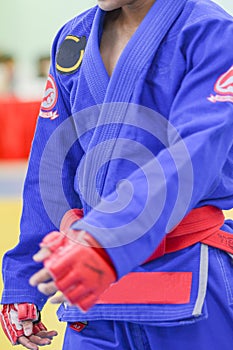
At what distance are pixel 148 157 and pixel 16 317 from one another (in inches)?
15.1

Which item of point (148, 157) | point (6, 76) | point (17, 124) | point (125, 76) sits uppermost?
point (125, 76)

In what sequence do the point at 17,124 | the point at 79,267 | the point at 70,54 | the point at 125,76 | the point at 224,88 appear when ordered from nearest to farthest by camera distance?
the point at 79,267 < the point at 224,88 < the point at 125,76 < the point at 70,54 < the point at 17,124

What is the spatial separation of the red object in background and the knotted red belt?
3659 millimetres

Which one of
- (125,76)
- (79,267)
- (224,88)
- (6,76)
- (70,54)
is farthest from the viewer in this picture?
(6,76)

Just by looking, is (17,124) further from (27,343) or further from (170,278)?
(170,278)

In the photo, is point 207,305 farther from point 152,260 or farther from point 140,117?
point 140,117

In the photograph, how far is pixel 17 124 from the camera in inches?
186

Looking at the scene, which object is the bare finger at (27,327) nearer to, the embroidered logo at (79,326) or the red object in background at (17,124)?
the embroidered logo at (79,326)

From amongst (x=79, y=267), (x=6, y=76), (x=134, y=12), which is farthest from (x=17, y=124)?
(x=79, y=267)

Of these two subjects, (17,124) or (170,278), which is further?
(17,124)

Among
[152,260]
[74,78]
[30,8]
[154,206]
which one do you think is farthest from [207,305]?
[30,8]

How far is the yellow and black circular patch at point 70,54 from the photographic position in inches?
48.9

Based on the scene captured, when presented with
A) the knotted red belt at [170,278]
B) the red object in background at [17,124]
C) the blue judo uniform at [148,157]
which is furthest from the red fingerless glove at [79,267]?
the red object in background at [17,124]

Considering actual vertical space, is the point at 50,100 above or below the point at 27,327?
above
